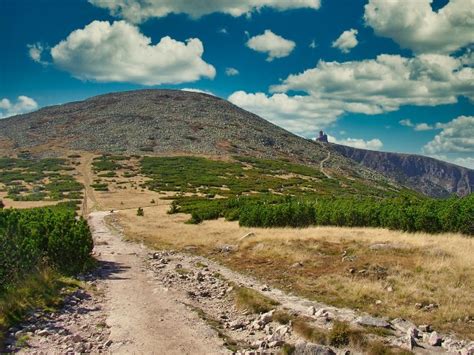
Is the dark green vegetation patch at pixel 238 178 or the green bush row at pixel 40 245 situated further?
the dark green vegetation patch at pixel 238 178

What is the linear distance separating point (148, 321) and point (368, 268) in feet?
38.5

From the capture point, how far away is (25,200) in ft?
224

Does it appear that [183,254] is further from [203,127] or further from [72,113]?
[72,113]

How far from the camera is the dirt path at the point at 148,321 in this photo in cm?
1260

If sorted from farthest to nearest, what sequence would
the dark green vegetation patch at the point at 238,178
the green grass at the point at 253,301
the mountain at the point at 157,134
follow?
1. the mountain at the point at 157,134
2. the dark green vegetation patch at the point at 238,178
3. the green grass at the point at 253,301

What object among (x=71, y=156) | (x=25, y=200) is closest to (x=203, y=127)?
(x=71, y=156)

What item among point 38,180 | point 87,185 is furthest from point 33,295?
point 38,180

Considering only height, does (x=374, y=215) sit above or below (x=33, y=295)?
above

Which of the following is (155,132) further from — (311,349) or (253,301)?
(311,349)

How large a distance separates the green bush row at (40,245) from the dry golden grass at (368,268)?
9230mm

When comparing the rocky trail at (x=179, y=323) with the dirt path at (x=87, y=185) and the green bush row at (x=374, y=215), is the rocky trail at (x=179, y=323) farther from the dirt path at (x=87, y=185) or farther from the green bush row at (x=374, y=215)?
the dirt path at (x=87, y=185)

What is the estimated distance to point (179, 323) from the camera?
48.2 ft

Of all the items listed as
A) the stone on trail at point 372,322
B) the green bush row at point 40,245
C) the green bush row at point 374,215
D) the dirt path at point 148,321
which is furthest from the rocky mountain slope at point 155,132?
the stone on trail at point 372,322

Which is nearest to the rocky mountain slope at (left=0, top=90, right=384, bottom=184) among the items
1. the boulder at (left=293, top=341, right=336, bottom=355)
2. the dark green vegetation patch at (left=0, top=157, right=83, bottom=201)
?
the dark green vegetation patch at (left=0, top=157, right=83, bottom=201)
